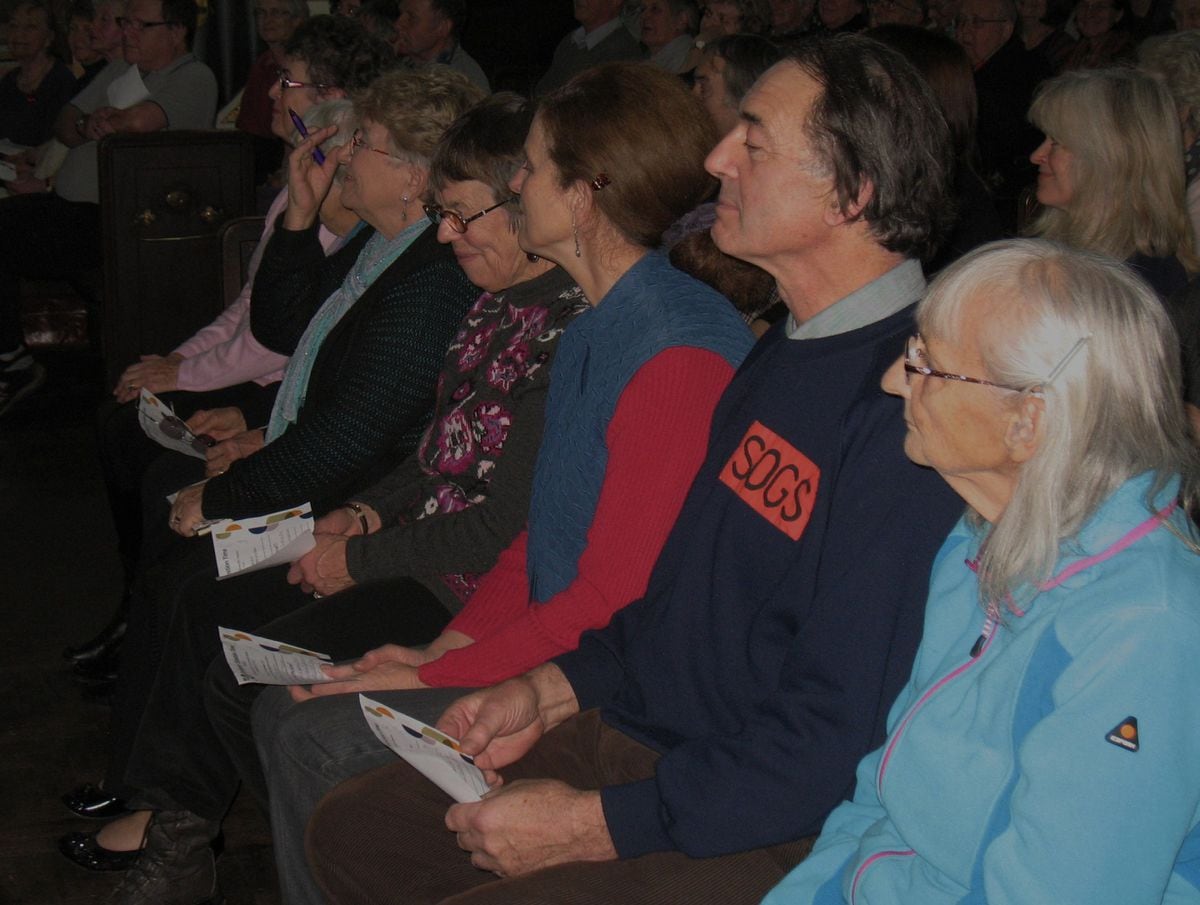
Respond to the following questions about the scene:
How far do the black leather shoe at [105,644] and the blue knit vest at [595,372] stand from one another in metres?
1.56

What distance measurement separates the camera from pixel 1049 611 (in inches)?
44.1

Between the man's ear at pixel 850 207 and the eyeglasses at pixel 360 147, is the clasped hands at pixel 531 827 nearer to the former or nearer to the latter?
the man's ear at pixel 850 207

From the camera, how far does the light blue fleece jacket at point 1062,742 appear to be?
103cm

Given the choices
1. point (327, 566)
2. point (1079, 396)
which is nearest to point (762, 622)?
point (1079, 396)

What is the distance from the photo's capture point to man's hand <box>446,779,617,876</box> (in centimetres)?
146

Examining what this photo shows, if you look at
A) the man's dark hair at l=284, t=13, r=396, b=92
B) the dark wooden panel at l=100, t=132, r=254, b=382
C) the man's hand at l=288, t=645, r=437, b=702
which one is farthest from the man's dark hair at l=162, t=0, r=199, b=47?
the man's hand at l=288, t=645, r=437, b=702

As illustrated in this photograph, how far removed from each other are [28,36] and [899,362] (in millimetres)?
5467

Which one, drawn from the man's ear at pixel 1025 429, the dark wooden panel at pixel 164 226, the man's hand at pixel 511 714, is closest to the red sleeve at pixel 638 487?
the man's hand at pixel 511 714

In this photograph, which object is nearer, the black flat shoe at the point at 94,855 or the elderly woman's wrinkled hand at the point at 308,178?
the black flat shoe at the point at 94,855

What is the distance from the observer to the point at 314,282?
3057mm

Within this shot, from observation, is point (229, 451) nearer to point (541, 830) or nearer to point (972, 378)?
point (541, 830)

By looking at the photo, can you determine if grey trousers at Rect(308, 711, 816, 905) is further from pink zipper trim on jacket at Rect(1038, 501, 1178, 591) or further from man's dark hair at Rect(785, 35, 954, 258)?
man's dark hair at Rect(785, 35, 954, 258)


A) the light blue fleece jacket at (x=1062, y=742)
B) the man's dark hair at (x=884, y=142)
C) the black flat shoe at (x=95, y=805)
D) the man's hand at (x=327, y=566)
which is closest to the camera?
the light blue fleece jacket at (x=1062, y=742)

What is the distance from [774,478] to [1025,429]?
0.40 metres
